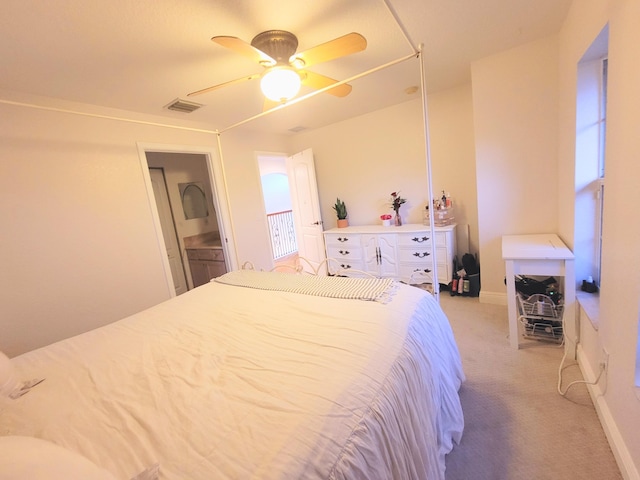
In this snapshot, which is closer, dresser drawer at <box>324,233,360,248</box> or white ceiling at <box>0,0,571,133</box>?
white ceiling at <box>0,0,571,133</box>

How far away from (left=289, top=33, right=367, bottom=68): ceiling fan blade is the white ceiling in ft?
0.72

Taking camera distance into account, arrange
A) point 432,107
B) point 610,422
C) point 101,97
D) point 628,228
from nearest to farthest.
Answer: point 628,228, point 610,422, point 101,97, point 432,107

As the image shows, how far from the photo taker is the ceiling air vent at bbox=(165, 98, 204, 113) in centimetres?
260

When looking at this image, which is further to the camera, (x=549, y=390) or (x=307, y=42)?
(x=307, y=42)

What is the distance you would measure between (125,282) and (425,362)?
266 centimetres

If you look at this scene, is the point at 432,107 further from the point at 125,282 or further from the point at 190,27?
the point at 125,282

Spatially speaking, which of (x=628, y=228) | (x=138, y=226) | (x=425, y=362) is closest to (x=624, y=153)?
(x=628, y=228)

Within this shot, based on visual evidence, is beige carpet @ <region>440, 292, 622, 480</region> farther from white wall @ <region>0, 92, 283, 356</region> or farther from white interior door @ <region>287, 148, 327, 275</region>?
white wall @ <region>0, 92, 283, 356</region>

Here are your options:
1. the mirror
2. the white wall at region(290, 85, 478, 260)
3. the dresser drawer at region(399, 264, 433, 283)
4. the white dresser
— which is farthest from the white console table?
the mirror

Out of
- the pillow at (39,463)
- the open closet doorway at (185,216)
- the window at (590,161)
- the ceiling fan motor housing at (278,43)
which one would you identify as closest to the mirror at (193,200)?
the open closet doorway at (185,216)

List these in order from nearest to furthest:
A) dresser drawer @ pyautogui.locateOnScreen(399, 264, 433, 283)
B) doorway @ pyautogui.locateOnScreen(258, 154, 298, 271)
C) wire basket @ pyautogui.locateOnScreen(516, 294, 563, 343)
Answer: wire basket @ pyautogui.locateOnScreen(516, 294, 563, 343)
dresser drawer @ pyautogui.locateOnScreen(399, 264, 433, 283)
doorway @ pyautogui.locateOnScreen(258, 154, 298, 271)

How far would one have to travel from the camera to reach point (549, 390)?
1686mm

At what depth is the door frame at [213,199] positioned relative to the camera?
2.77 metres

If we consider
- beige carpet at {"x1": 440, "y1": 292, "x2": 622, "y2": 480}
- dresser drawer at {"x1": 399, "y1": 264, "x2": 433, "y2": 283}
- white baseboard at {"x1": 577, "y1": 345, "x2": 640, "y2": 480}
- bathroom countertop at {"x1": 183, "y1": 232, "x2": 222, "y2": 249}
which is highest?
bathroom countertop at {"x1": 183, "y1": 232, "x2": 222, "y2": 249}
